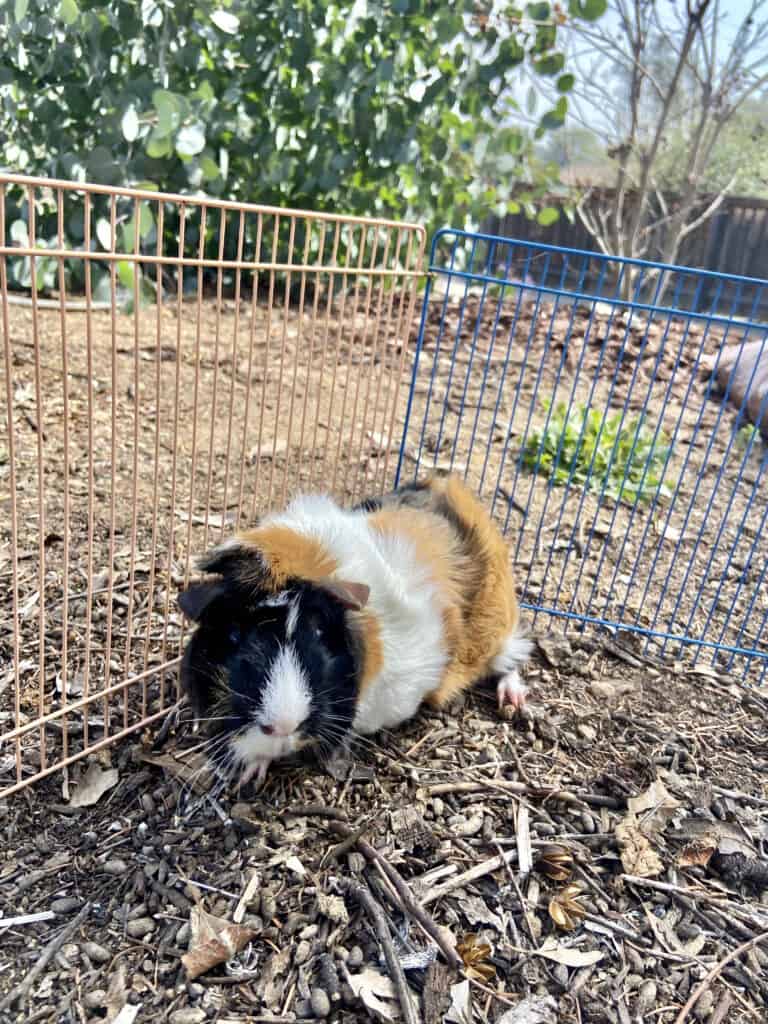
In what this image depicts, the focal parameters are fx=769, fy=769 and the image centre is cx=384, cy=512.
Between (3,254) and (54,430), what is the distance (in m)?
2.23

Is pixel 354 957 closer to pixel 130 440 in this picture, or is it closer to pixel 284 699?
pixel 284 699

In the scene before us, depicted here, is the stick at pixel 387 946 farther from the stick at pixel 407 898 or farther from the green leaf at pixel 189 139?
the green leaf at pixel 189 139

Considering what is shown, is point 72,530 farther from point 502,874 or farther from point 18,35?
point 18,35

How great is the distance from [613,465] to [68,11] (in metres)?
3.38

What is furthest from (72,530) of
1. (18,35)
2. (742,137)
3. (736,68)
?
(742,137)

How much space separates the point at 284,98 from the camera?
5191 mm

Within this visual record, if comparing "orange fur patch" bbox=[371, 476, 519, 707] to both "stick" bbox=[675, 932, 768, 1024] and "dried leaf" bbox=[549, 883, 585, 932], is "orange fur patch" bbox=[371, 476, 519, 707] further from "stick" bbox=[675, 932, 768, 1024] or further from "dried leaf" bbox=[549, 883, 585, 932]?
"stick" bbox=[675, 932, 768, 1024]

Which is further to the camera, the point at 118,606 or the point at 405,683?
the point at 118,606

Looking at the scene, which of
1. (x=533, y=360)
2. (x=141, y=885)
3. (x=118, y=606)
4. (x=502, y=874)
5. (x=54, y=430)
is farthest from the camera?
(x=533, y=360)

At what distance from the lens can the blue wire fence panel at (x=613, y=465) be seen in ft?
8.68

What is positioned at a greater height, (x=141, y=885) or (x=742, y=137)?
(x=742, y=137)

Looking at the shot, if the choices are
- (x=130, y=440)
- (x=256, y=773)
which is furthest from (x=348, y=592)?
(x=130, y=440)

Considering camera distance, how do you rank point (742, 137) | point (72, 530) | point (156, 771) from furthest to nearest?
1. point (742, 137)
2. point (72, 530)
3. point (156, 771)

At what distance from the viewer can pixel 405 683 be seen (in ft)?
6.54
